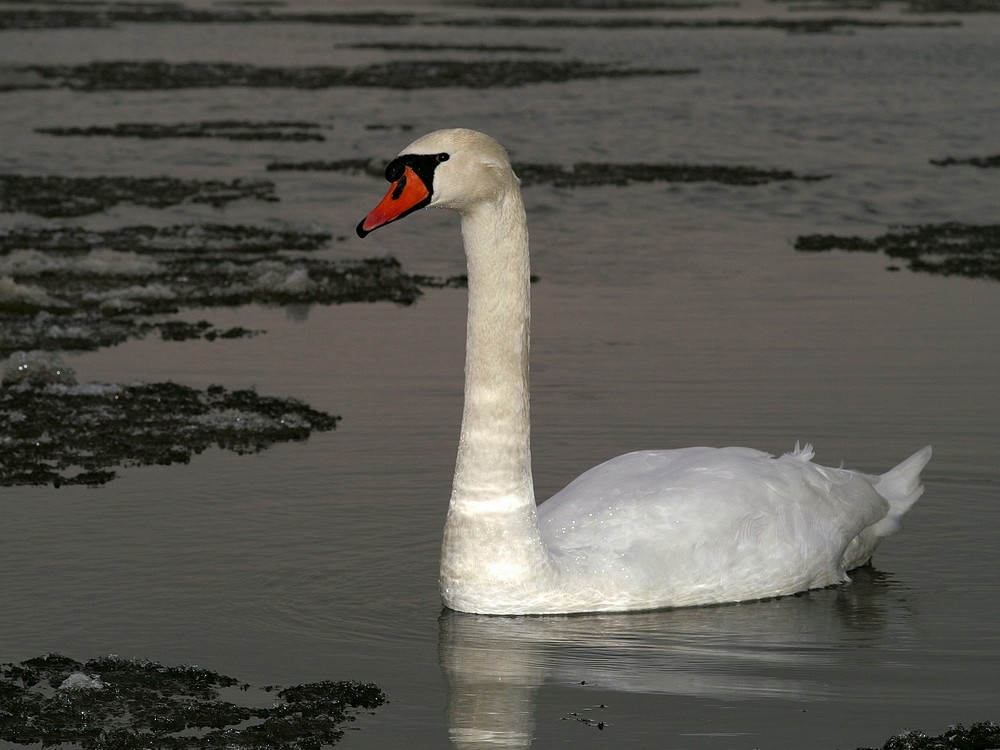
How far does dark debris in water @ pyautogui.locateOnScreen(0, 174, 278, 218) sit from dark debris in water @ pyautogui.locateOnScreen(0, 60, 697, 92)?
15.7 metres

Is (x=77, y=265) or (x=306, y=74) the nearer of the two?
(x=77, y=265)

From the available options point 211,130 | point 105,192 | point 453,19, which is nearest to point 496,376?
point 105,192

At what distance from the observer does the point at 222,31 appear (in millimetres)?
65125

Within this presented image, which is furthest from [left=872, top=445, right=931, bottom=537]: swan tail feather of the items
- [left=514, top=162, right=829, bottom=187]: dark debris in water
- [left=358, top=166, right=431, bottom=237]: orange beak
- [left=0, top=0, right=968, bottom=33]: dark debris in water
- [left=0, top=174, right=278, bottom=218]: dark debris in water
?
[left=0, top=0, right=968, bottom=33]: dark debris in water

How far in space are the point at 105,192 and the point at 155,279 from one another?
6898 millimetres

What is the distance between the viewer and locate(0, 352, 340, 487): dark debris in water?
984cm

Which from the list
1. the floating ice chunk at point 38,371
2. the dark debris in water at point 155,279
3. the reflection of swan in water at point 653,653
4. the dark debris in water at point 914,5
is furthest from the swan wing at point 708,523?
the dark debris in water at point 914,5

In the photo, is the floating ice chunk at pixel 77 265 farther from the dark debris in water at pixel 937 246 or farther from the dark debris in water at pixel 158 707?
the dark debris in water at pixel 158 707

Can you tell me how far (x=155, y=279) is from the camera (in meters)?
16.4

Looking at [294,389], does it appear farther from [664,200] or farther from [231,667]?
[664,200]

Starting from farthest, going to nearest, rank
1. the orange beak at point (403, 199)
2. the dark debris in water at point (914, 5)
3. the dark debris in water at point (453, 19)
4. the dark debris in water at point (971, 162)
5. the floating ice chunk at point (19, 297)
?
the dark debris in water at point (914, 5) → the dark debris in water at point (453, 19) → the dark debris in water at point (971, 162) → the floating ice chunk at point (19, 297) → the orange beak at point (403, 199)

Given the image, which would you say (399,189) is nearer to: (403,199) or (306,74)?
(403,199)

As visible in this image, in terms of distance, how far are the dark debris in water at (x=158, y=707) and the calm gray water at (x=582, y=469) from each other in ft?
0.55

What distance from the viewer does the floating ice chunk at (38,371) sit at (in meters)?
11.7
